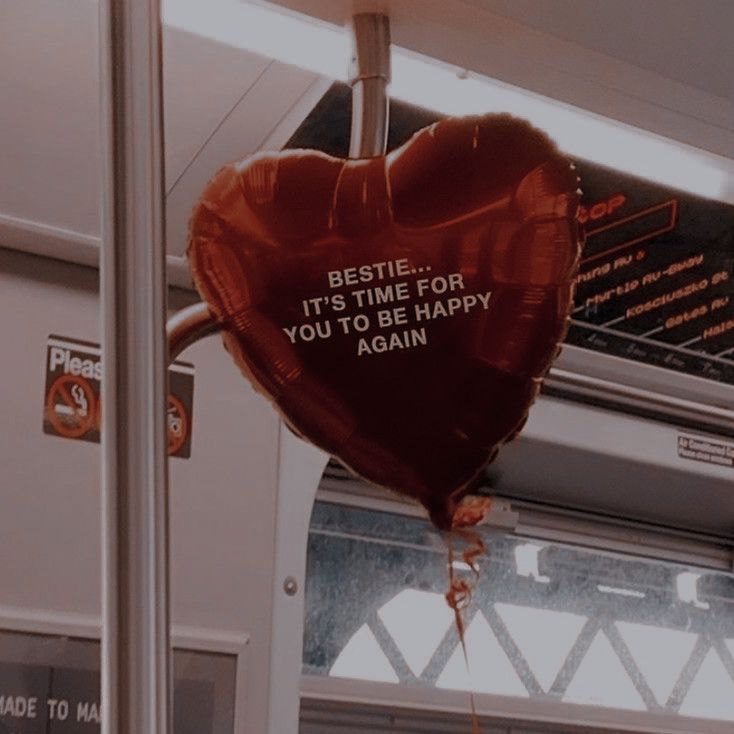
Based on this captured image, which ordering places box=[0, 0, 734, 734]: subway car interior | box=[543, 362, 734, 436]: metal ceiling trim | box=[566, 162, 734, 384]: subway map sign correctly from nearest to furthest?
box=[0, 0, 734, 734]: subway car interior < box=[566, 162, 734, 384]: subway map sign < box=[543, 362, 734, 436]: metal ceiling trim

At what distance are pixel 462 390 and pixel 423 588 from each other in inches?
75.1

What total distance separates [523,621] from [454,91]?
71.4 inches

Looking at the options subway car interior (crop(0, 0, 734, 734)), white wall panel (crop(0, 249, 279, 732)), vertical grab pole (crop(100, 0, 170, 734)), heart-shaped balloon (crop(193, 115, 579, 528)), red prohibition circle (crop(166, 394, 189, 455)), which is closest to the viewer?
vertical grab pole (crop(100, 0, 170, 734))

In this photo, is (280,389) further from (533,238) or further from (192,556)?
(192,556)

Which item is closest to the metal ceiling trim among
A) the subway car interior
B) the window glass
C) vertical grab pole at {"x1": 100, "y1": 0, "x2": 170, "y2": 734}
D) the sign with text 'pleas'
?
the subway car interior

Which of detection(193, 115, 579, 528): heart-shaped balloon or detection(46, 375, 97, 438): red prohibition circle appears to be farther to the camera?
detection(46, 375, 97, 438): red prohibition circle

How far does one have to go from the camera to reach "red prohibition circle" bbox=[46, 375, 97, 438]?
1.79 meters

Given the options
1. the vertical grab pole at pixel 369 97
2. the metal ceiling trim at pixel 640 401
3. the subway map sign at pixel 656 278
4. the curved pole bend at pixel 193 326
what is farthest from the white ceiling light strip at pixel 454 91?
the metal ceiling trim at pixel 640 401

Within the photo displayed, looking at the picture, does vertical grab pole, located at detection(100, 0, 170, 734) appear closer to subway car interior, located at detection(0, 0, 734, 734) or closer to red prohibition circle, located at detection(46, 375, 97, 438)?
subway car interior, located at detection(0, 0, 734, 734)

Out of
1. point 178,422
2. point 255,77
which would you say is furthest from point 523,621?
point 255,77

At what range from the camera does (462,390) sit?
116 centimetres

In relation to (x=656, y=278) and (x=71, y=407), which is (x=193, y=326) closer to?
(x=71, y=407)

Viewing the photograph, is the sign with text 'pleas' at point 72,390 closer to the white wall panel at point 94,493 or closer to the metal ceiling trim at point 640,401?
the white wall panel at point 94,493

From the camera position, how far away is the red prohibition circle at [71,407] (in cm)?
179
